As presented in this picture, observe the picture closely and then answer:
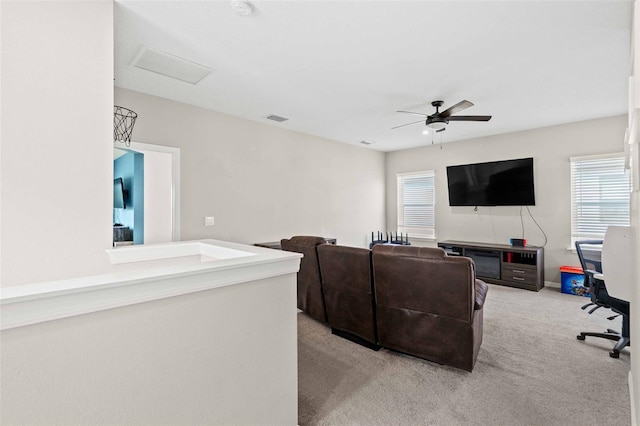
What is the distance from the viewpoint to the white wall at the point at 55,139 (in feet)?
5.24

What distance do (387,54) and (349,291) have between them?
2173mm

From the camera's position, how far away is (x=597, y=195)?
4641 mm

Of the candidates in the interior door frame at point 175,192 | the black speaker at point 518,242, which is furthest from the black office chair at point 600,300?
the interior door frame at point 175,192

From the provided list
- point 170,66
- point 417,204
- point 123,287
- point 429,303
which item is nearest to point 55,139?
point 123,287

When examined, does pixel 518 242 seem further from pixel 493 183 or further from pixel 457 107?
pixel 457 107

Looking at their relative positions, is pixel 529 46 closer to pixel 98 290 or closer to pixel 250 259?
pixel 250 259

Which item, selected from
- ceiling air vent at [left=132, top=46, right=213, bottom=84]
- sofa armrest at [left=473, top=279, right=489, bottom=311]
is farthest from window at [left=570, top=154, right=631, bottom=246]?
ceiling air vent at [left=132, top=46, right=213, bottom=84]

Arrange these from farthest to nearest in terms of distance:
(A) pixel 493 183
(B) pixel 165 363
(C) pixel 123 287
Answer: (A) pixel 493 183 < (B) pixel 165 363 < (C) pixel 123 287

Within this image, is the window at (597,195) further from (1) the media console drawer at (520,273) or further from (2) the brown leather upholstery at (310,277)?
(2) the brown leather upholstery at (310,277)

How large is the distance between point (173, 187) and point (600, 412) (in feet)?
14.3

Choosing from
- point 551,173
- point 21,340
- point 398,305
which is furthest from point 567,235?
point 21,340

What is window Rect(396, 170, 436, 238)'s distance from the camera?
6582mm

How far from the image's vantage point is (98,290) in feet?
3.44

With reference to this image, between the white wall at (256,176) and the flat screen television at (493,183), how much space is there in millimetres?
1843
